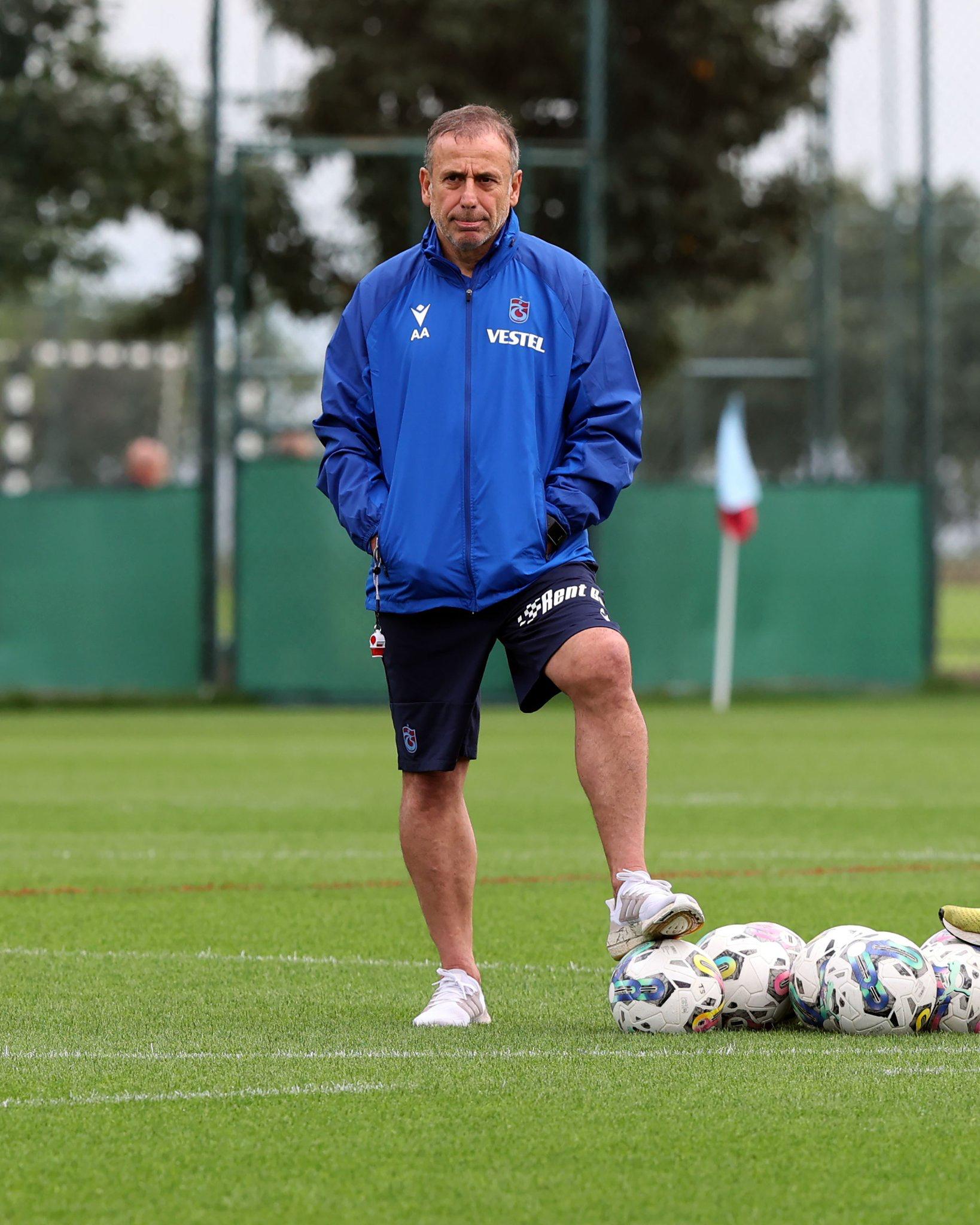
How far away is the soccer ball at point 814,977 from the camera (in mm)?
5211

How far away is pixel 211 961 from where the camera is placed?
21.0ft

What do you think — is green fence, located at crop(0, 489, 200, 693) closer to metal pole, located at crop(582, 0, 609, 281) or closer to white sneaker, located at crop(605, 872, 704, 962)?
metal pole, located at crop(582, 0, 609, 281)

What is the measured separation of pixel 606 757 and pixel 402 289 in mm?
1330

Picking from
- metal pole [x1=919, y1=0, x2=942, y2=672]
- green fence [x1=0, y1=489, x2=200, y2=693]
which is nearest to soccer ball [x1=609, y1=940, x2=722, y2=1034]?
green fence [x1=0, y1=489, x2=200, y2=693]

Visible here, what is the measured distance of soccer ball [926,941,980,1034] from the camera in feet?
17.1

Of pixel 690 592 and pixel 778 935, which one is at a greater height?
pixel 690 592

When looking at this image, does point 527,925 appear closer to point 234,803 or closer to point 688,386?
point 234,803

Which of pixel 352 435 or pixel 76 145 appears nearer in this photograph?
pixel 352 435

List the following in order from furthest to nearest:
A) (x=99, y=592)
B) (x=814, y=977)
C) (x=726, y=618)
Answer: (x=726, y=618), (x=99, y=592), (x=814, y=977)

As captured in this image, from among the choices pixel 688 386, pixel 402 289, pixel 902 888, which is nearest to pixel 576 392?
pixel 402 289

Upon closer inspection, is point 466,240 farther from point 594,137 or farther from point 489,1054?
point 594,137

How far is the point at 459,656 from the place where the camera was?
5332 mm

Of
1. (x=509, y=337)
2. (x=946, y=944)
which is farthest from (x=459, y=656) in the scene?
(x=946, y=944)

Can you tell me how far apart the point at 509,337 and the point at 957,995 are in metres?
2.01
